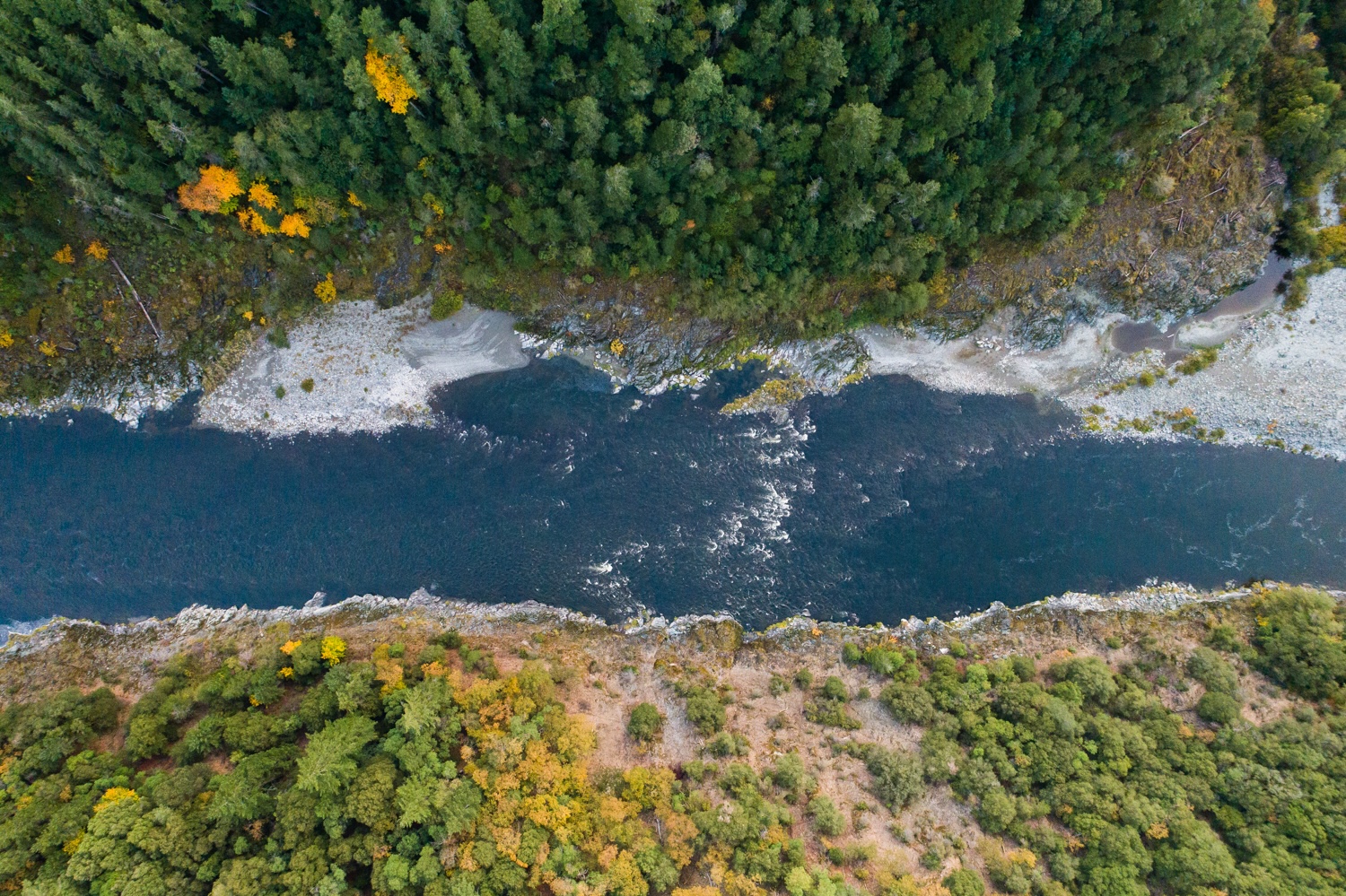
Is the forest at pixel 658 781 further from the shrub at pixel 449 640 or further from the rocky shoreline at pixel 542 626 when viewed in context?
the rocky shoreline at pixel 542 626

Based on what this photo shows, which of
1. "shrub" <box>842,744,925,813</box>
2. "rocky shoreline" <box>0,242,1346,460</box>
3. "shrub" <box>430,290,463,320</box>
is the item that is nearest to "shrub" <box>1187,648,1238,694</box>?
"rocky shoreline" <box>0,242,1346,460</box>

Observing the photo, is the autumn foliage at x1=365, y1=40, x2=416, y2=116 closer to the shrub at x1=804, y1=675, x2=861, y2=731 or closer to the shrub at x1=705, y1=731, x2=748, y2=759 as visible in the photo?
the shrub at x1=705, y1=731, x2=748, y2=759

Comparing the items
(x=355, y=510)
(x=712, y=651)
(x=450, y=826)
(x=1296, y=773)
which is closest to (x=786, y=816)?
(x=712, y=651)

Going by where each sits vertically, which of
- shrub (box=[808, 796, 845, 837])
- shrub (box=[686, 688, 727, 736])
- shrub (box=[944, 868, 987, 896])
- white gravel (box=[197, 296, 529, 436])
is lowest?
shrub (box=[944, 868, 987, 896])

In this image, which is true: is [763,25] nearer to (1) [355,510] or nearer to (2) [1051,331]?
(2) [1051,331]

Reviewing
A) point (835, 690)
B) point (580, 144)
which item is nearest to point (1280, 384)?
point (835, 690)

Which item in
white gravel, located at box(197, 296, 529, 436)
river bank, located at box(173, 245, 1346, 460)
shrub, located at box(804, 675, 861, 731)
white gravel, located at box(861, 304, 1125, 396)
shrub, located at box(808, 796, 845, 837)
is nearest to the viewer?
shrub, located at box(808, 796, 845, 837)

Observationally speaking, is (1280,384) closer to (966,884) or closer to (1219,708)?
(1219,708)
